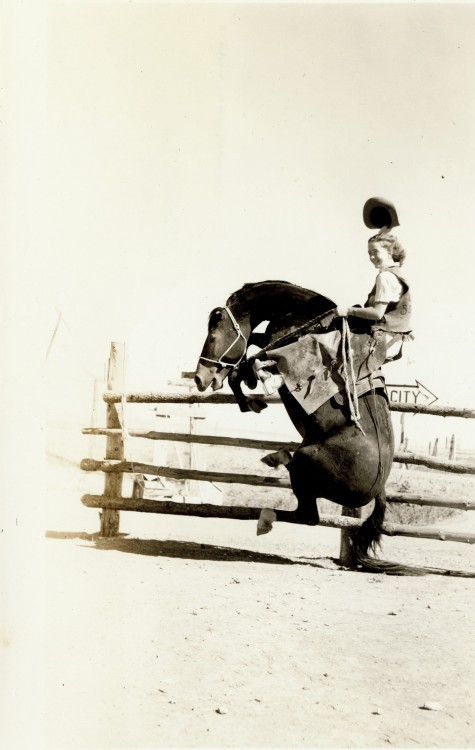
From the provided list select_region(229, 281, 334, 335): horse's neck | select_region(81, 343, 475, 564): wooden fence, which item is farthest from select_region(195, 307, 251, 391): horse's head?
select_region(81, 343, 475, 564): wooden fence

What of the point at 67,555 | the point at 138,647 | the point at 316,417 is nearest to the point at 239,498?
the point at 67,555

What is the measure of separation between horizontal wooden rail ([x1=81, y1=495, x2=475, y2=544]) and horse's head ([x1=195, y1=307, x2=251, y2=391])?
1.55m

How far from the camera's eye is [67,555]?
16.9 ft

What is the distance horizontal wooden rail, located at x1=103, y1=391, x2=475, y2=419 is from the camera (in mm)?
5273

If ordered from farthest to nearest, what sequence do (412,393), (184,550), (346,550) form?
(412,393), (184,550), (346,550)

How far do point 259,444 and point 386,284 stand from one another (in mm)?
2007

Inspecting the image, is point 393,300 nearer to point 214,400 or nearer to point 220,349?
point 220,349

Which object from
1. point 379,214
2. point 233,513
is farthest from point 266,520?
point 379,214

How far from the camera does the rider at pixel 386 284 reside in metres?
4.32

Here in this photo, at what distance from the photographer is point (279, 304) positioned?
450 cm

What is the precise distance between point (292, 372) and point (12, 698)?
2.52 meters

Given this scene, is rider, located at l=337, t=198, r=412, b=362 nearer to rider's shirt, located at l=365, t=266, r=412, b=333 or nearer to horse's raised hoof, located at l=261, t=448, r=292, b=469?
rider's shirt, located at l=365, t=266, r=412, b=333

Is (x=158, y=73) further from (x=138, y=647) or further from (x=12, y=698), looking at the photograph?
(x=12, y=698)

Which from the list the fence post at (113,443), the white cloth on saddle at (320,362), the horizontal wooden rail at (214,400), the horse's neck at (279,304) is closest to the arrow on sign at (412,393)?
the horizontal wooden rail at (214,400)
